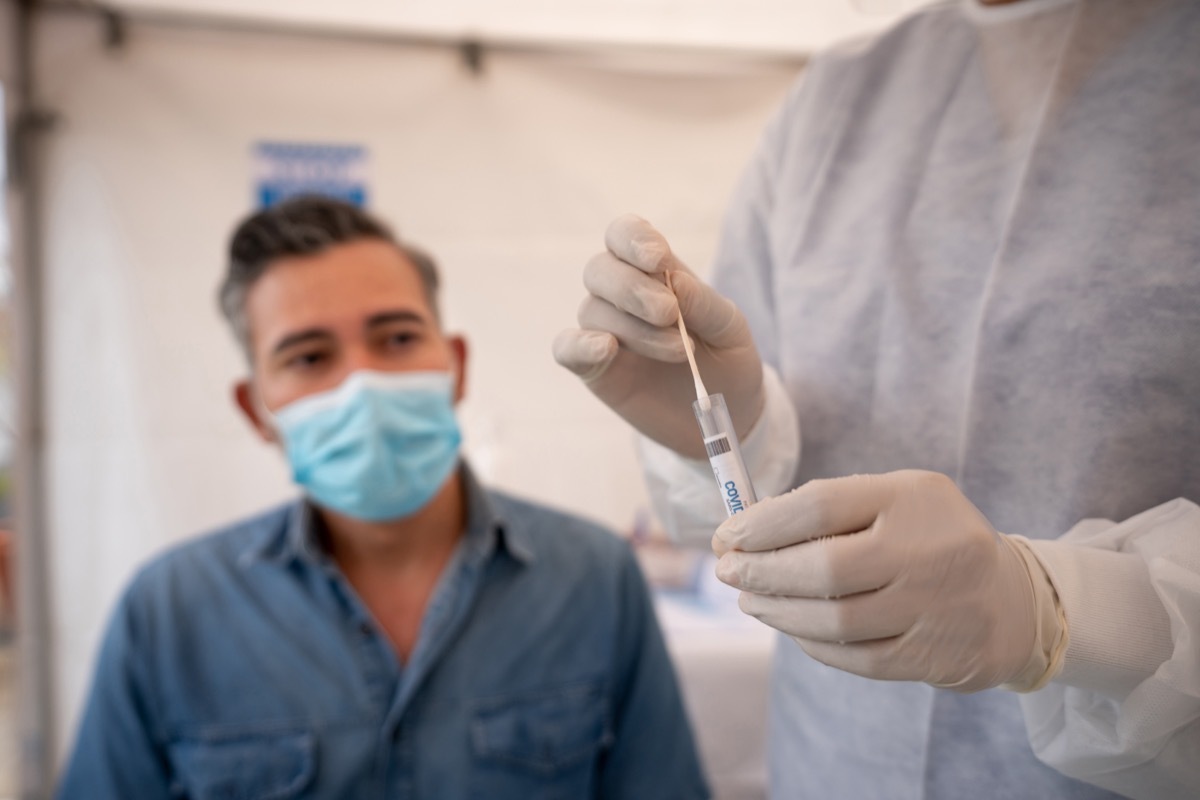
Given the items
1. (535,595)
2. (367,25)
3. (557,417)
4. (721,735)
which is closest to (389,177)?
(367,25)

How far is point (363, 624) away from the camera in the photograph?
107 centimetres

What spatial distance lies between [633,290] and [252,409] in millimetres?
863

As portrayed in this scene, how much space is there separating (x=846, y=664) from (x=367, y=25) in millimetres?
1969

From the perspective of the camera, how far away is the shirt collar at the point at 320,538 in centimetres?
112

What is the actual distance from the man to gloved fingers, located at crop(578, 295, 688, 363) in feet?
1.70

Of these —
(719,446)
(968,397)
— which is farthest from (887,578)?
(968,397)

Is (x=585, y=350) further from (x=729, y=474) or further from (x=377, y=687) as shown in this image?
(x=377, y=687)

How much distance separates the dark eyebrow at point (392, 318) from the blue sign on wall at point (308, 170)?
1.03 m

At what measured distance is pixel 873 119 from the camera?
739 millimetres

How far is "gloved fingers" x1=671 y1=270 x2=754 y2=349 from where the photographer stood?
56 centimetres

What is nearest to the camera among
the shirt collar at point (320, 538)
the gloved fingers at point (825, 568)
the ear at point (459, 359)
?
the gloved fingers at point (825, 568)

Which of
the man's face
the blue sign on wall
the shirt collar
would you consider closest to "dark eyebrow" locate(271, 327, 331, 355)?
the man's face

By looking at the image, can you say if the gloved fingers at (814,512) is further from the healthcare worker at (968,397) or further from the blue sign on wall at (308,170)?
the blue sign on wall at (308,170)

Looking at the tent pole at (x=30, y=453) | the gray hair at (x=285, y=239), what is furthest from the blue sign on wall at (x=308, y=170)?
the gray hair at (x=285, y=239)
